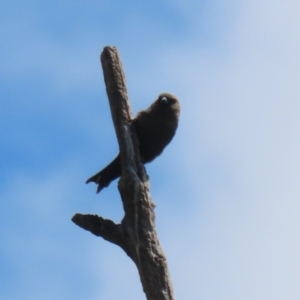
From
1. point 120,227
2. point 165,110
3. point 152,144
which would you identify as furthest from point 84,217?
point 165,110

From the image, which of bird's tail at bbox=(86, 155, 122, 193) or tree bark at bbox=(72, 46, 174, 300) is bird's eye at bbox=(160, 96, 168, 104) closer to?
bird's tail at bbox=(86, 155, 122, 193)

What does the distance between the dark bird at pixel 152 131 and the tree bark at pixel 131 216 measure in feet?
1.32

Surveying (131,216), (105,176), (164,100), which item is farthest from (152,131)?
(131,216)

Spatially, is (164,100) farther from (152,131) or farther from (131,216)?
(131,216)

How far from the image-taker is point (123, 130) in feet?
18.6

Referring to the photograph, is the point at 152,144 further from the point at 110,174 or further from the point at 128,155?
the point at 128,155

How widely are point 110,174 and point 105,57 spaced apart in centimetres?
Result: 125

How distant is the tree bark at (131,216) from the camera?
507cm

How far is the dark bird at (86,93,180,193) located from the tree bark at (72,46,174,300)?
0.40m

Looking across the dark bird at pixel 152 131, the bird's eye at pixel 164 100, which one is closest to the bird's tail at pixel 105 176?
the dark bird at pixel 152 131

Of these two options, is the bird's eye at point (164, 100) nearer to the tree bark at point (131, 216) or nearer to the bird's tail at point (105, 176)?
the bird's tail at point (105, 176)

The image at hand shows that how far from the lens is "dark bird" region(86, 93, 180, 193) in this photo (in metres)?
6.49

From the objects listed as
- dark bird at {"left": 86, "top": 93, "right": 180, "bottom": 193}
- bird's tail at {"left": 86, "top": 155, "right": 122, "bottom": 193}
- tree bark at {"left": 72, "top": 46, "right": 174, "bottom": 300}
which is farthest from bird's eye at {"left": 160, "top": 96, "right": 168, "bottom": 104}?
tree bark at {"left": 72, "top": 46, "right": 174, "bottom": 300}

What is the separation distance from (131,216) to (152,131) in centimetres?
150
